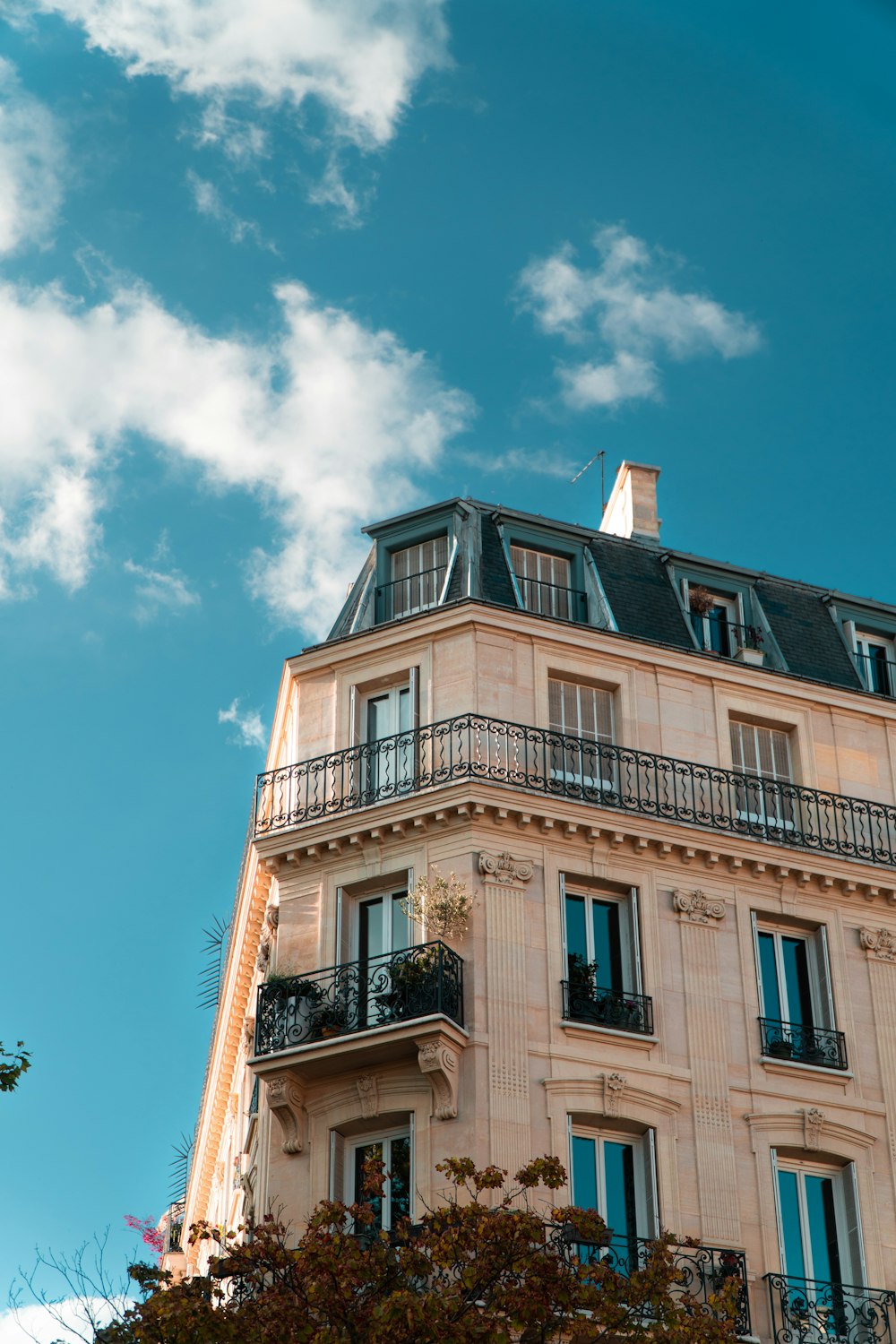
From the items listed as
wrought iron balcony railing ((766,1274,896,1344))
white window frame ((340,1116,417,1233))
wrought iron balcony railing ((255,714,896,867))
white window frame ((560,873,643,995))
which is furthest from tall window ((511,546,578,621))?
wrought iron balcony railing ((766,1274,896,1344))

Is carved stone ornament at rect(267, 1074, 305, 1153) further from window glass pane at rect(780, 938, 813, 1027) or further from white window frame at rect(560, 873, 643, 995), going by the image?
window glass pane at rect(780, 938, 813, 1027)

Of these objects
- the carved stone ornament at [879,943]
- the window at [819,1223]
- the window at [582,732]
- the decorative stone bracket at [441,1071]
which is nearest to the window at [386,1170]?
the decorative stone bracket at [441,1071]

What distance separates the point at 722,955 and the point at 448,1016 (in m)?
4.11

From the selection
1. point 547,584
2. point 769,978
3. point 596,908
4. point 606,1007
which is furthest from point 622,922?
point 547,584

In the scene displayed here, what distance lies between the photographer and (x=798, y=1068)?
2538cm

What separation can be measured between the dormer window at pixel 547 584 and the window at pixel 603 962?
15.2 ft

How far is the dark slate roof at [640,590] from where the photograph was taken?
1144 inches

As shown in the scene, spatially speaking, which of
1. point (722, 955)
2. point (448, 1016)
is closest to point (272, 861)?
point (448, 1016)

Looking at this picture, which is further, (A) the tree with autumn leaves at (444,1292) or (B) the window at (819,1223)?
(B) the window at (819,1223)

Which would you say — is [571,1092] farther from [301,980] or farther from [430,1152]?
[301,980]

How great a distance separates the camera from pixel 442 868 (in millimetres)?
25562

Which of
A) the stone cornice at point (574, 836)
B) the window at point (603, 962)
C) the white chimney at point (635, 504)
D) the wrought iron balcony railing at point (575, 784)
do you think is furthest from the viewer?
the white chimney at point (635, 504)

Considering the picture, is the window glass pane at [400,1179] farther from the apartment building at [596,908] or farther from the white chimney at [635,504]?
the white chimney at [635,504]

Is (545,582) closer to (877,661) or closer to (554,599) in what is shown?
(554,599)
